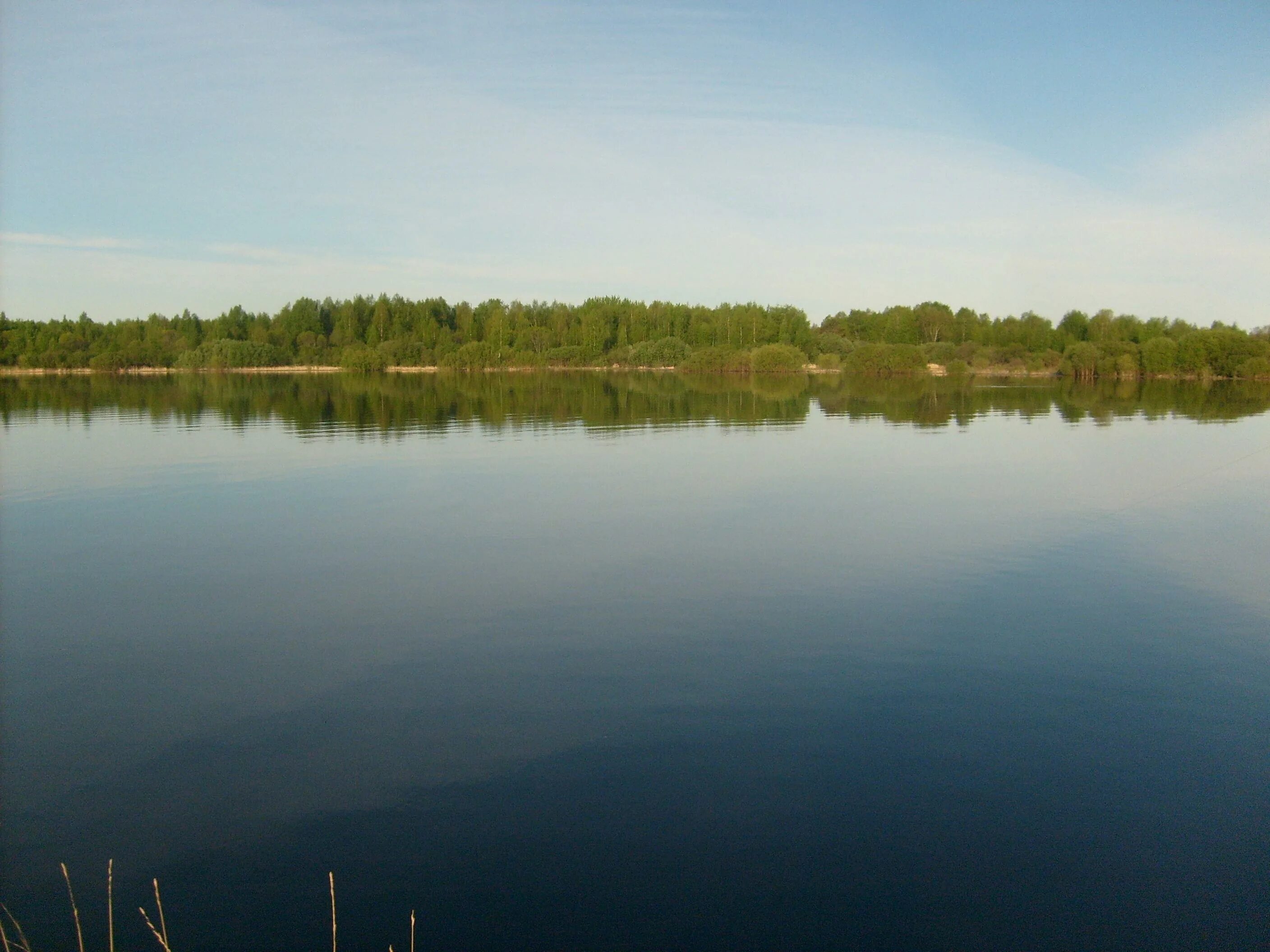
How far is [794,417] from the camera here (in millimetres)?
40438

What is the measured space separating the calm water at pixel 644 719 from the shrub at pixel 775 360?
293ft

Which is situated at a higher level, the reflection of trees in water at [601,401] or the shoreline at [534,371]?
the shoreline at [534,371]

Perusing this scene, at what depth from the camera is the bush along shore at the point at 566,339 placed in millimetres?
114125

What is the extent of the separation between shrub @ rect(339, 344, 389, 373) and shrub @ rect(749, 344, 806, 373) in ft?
164

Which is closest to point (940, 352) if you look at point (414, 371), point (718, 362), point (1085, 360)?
point (1085, 360)

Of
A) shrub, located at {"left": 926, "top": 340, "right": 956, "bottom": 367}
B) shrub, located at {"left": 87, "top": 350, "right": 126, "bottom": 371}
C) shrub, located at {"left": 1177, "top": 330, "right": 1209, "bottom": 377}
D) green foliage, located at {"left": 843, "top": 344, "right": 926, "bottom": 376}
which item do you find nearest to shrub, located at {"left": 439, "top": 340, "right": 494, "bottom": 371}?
shrub, located at {"left": 87, "top": 350, "right": 126, "bottom": 371}

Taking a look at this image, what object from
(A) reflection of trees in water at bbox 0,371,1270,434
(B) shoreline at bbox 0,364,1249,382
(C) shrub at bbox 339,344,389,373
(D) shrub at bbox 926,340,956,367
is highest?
(D) shrub at bbox 926,340,956,367

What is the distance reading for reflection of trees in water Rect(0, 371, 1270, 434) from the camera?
3938cm

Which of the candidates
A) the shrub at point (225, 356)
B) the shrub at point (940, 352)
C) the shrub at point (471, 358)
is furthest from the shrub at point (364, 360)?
the shrub at point (940, 352)

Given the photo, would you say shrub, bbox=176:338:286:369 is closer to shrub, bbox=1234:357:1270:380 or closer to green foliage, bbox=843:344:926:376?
green foliage, bbox=843:344:926:376

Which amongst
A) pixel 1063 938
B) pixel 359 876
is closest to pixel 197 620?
pixel 359 876

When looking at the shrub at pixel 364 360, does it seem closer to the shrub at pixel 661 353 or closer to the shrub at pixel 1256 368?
the shrub at pixel 661 353

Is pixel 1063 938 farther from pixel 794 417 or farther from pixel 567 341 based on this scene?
pixel 567 341

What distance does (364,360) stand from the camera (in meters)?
119
